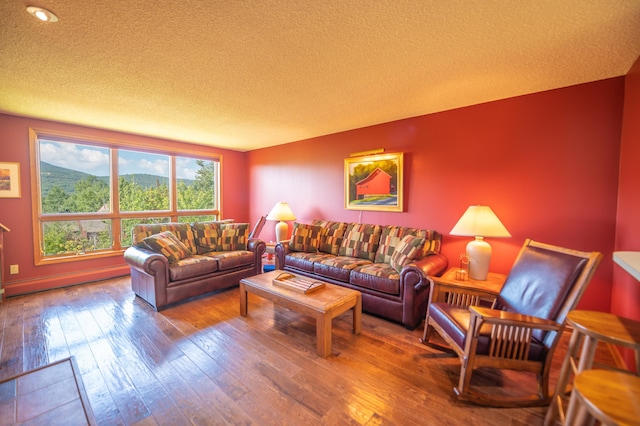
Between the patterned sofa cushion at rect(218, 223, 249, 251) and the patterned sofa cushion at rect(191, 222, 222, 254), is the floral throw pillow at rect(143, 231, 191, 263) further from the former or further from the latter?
the patterned sofa cushion at rect(218, 223, 249, 251)

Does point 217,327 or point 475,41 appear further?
point 217,327

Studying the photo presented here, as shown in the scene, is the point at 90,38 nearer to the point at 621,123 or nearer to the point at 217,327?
the point at 217,327

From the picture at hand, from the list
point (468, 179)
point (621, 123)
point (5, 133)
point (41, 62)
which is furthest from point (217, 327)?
point (621, 123)

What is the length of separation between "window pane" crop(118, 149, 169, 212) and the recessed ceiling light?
3127 mm

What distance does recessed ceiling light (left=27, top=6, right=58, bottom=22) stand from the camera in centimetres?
144

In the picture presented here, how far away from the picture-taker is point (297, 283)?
2551 millimetres

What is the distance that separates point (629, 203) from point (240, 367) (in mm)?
3295

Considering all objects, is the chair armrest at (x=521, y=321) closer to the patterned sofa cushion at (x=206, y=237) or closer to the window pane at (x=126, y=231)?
the patterned sofa cushion at (x=206, y=237)

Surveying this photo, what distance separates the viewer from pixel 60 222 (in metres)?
3.78

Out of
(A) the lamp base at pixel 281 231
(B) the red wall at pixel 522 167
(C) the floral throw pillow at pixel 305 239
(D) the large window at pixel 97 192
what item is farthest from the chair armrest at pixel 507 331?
(D) the large window at pixel 97 192

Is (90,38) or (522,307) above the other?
(90,38)

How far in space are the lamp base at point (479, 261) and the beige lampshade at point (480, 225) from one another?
5.4 inches

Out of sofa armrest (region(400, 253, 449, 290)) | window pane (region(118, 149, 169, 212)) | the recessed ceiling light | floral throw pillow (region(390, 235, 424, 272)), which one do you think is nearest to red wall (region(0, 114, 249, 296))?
window pane (region(118, 149, 169, 212))

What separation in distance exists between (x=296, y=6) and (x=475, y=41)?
1.24m
